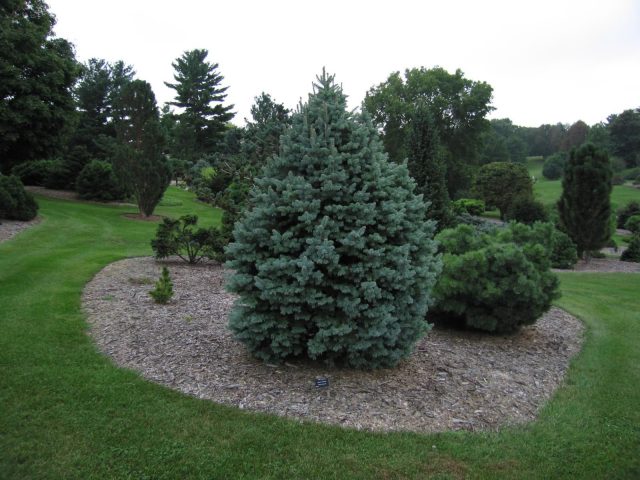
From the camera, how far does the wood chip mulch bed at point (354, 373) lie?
416 centimetres

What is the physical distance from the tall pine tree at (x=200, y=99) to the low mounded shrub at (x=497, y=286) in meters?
39.3

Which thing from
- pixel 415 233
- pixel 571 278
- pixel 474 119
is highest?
pixel 474 119

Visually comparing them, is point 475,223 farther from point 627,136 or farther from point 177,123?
point 627,136

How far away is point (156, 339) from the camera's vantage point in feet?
18.6

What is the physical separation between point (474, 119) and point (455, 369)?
3842 centimetres

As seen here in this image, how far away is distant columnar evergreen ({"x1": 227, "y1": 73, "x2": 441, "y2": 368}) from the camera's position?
4473 mm

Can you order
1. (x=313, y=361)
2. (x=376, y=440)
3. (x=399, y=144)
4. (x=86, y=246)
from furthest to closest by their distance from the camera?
(x=399, y=144)
(x=86, y=246)
(x=313, y=361)
(x=376, y=440)

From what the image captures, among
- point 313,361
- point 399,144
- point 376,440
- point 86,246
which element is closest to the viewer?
point 376,440

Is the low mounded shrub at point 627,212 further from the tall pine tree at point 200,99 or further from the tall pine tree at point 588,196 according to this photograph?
the tall pine tree at point 200,99

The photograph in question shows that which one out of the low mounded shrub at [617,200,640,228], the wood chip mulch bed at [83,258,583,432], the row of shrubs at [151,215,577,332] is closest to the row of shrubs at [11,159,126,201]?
the wood chip mulch bed at [83,258,583,432]

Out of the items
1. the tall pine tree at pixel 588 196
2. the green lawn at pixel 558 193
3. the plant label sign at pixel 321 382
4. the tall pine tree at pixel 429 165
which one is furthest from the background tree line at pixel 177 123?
the green lawn at pixel 558 193

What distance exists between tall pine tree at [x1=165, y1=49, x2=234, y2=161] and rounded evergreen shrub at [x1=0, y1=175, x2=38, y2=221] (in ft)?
90.7

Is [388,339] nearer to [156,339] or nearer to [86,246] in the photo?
[156,339]

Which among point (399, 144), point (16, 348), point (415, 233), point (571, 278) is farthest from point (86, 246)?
point (399, 144)
